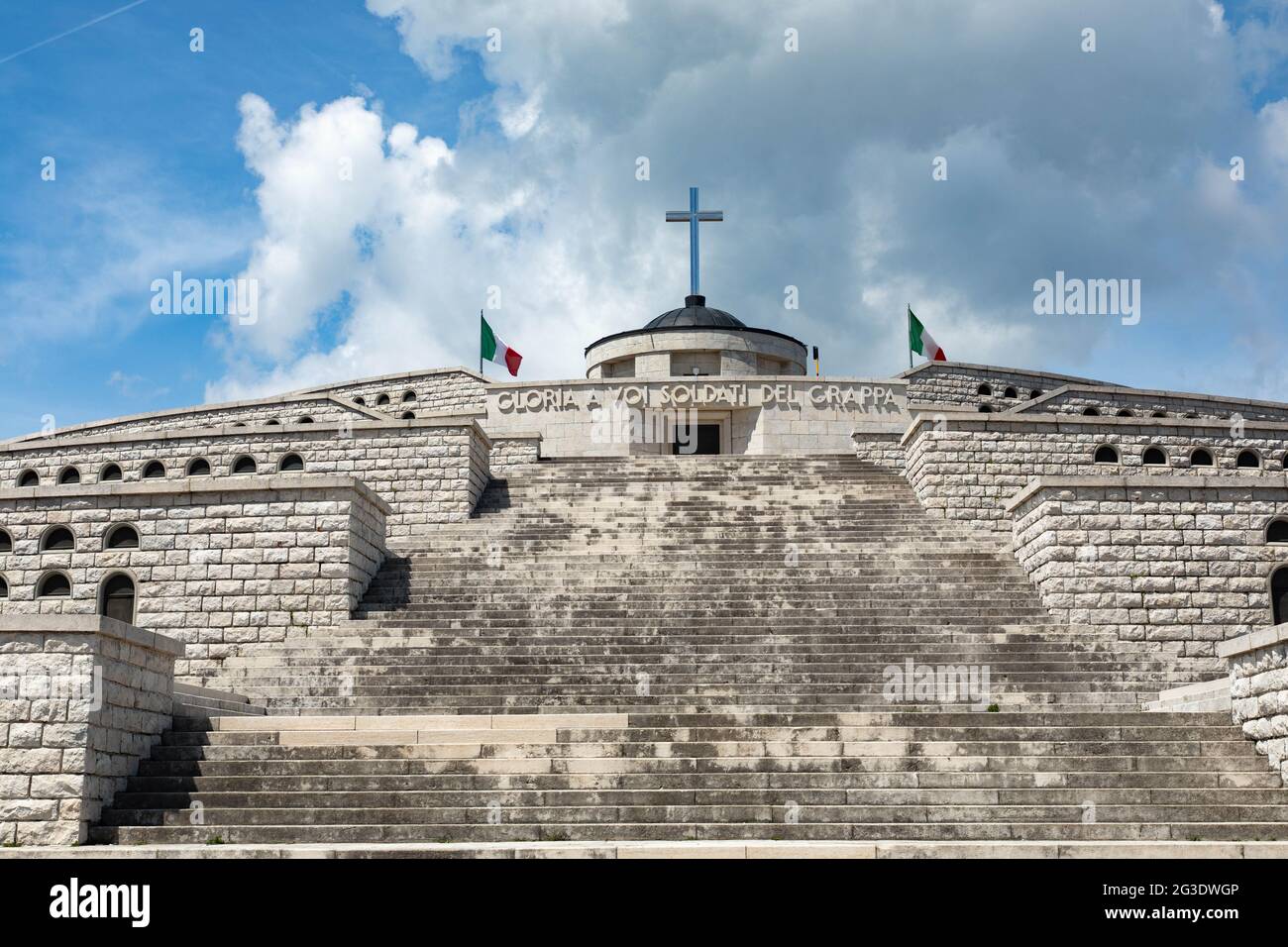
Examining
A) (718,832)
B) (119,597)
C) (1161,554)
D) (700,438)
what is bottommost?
(718,832)

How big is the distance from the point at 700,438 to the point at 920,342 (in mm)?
9322

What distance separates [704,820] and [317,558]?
313 inches

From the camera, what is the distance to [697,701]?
1341 cm

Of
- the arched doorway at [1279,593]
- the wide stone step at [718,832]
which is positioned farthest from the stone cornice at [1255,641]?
the arched doorway at [1279,593]

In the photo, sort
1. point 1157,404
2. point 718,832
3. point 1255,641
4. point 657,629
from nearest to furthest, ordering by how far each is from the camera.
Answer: point 718,832
point 1255,641
point 657,629
point 1157,404

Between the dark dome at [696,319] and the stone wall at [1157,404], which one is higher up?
the dark dome at [696,319]

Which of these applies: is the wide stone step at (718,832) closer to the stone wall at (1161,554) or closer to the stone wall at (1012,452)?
the stone wall at (1161,554)

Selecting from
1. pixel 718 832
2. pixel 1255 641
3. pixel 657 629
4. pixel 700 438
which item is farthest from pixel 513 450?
pixel 1255 641

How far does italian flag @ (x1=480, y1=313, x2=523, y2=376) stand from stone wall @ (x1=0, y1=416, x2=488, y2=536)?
1002 cm

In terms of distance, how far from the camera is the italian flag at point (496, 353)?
32250 mm

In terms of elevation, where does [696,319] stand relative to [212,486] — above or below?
above

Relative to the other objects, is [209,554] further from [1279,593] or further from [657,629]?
[1279,593]

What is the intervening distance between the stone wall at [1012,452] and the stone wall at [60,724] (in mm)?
13130

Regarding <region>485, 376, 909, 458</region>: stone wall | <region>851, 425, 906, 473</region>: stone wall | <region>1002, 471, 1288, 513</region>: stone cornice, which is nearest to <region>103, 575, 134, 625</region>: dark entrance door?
<region>485, 376, 909, 458</region>: stone wall
